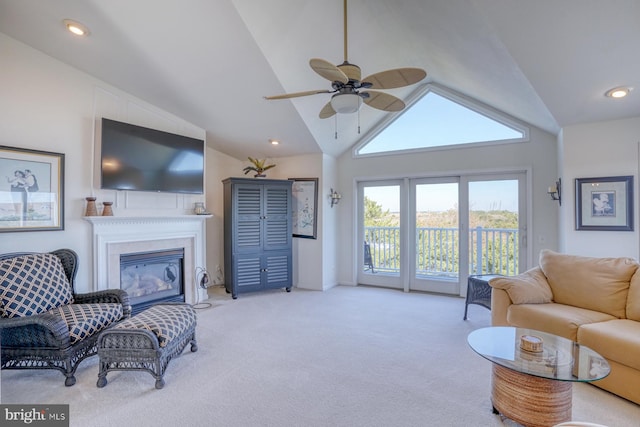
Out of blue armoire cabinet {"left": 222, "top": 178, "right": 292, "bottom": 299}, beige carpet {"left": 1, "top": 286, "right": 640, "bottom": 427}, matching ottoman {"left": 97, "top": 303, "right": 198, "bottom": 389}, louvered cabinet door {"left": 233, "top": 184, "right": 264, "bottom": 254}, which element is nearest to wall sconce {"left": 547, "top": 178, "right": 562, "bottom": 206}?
beige carpet {"left": 1, "top": 286, "right": 640, "bottom": 427}

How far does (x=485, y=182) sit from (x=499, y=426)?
372 cm

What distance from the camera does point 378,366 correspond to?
2775 millimetres

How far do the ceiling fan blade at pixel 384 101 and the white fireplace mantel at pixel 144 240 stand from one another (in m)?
3.12

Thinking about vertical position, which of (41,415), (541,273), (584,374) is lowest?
(41,415)

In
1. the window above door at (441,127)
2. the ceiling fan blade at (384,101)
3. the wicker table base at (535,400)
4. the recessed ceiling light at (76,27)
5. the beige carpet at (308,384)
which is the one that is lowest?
the beige carpet at (308,384)

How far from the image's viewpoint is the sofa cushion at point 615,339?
7.22ft

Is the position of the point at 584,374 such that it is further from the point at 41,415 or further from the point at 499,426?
the point at 41,415

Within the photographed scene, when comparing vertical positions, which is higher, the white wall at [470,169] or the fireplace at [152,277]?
the white wall at [470,169]

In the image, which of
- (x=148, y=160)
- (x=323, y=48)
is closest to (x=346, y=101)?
(x=323, y=48)

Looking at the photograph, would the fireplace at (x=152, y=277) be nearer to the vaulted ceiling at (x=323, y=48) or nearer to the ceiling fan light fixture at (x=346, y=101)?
the vaulted ceiling at (x=323, y=48)

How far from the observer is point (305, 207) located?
5.64m

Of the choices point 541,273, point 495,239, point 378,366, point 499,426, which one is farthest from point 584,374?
point 495,239

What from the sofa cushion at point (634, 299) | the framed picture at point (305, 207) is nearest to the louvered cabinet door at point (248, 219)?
the framed picture at point (305, 207)

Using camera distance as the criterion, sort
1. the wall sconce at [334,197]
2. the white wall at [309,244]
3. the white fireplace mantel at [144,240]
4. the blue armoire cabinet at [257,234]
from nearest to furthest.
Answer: the white fireplace mantel at [144,240] < the blue armoire cabinet at [257,234] < the white wall at [309,244] < the wall sconce at [334,197]
